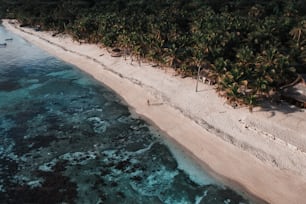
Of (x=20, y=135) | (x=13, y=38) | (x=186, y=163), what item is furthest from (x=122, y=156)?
(x=13, y=38)

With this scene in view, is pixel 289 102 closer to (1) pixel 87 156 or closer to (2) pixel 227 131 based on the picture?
(2) pixel 227 131

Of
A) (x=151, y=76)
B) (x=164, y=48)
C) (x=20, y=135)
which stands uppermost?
(x=164, y=48)

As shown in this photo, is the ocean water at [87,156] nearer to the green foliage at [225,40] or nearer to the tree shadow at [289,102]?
the green foliage at [225,40]

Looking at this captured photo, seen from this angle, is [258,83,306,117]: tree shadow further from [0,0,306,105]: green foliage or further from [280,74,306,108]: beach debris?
[0,0,306,105]: green foliage

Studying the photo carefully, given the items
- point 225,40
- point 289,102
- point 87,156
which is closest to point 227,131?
point 289,102

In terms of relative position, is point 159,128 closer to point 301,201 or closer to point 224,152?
point 224,152

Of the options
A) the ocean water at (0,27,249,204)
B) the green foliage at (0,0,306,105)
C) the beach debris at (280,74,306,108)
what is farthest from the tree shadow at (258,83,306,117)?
the ocean water at (0,27,249,204)
